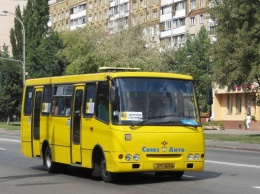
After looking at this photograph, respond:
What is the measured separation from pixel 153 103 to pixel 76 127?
251 centimetres

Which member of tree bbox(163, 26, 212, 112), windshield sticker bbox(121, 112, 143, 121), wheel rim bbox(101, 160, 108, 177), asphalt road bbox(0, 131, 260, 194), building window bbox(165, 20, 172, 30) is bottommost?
asphalt road bbox(0, 131, 260, 194)

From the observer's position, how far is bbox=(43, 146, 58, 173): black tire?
19.0 m

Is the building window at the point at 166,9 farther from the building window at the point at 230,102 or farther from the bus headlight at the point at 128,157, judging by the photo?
the bus headlight at the point at 128,157

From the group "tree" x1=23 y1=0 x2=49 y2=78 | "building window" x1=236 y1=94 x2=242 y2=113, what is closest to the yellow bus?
"building window" x1=236 y1=94 x2=242 y2=113

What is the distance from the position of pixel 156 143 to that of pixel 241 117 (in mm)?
60009

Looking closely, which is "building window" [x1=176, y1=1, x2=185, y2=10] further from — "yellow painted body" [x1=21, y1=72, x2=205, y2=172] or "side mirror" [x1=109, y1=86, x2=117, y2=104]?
"side mirror" [x1=109, y1=86, x2=117, y2=104]

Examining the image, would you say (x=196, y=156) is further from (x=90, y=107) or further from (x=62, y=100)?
(x=62, y=100)

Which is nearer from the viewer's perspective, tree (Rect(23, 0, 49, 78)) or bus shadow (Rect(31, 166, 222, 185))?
bus shadow (Rect(31, 166, 222, 185))

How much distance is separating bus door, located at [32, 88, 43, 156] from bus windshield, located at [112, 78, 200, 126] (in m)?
5.12

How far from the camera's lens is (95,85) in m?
16.5

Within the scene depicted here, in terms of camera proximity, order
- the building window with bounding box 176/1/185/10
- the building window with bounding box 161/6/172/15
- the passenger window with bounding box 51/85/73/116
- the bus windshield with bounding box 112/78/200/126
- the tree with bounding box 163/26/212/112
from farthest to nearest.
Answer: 1. the building window with bounding box 161/6/172/15
2. the building window with bounding box 176/1/185/10
3. the tree with bounding box 163/26/212/112
4. the passenger window with bounding box 51/85/73/116
5. the bus windshield with bounding box 112/78/200/126

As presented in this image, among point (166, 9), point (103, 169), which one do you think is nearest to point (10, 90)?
point (166, 9)

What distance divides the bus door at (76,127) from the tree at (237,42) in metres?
24.0

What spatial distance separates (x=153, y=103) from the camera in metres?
15.5
